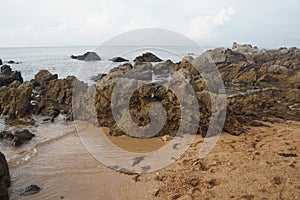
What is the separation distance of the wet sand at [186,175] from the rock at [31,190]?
13 cm

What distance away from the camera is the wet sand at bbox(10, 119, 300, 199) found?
601 cm

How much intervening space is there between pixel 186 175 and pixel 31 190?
12.2 ft

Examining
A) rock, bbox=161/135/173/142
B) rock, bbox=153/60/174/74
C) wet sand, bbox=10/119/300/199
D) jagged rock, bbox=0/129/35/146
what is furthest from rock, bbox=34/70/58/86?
rock, bbox=161/135/173/142

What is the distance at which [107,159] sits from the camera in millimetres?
8305

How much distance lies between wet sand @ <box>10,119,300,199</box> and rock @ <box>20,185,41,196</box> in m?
0.13

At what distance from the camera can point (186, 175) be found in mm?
6793

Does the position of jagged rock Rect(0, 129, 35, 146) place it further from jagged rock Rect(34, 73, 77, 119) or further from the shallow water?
jagged rock Rect(34, 73, 77, 119)

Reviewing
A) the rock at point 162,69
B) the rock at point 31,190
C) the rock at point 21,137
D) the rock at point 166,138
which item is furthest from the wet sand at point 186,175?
the rock at point 162,69

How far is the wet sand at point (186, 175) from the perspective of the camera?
6008 millimetres

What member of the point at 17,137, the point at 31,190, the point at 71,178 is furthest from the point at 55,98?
the point at 31,190

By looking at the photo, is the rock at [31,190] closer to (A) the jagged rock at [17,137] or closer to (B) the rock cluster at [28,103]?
(A) the jagged rock at [17,137]

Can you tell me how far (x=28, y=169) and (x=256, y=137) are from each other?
741 centimetres

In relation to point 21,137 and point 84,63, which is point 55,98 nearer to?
point 21,137

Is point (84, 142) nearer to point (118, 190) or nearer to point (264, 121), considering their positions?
point (118, 190)
